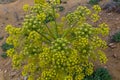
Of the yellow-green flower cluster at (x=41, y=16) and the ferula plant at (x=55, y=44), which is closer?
the ferula plant at (x=55, y=44)

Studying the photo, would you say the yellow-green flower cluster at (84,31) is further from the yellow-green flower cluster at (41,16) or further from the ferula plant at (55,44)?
the yellow-green flower cluster at (41,16)

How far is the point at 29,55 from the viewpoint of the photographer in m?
7.26

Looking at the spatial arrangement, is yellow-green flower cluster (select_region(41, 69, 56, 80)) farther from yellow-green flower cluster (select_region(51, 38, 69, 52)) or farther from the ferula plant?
yellow-green flower cluster (select_region(51, 38, 69, 52))

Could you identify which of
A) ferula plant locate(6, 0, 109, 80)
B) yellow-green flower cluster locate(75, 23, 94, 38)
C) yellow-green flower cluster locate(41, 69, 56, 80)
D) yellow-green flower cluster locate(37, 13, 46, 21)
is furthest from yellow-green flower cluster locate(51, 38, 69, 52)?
yellow-green flower cluster locate(37, 13, 46, 21)

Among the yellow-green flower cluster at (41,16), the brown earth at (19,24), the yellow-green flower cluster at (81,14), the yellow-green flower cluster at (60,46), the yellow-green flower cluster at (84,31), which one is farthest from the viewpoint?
the brown earth at (19,24)

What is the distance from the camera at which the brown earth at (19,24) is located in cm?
1020

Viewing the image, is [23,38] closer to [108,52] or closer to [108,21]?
[108,52]

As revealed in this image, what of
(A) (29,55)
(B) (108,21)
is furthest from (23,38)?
(B) (108,21)

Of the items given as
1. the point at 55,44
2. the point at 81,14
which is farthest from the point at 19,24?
the point at 55,44

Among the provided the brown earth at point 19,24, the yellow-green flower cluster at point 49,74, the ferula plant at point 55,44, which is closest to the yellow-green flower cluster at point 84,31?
the ferula plant at point 55,44

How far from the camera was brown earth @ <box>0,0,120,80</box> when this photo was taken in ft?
33.4

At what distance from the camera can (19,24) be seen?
1446 centimetres

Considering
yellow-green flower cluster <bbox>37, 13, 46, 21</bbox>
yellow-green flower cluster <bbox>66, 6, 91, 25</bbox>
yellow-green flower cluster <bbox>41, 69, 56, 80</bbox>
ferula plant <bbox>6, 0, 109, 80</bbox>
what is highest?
yellow-green flower cluster <bbox>37, 13, 46, 21</bbox>

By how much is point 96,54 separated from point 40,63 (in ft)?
5.42
